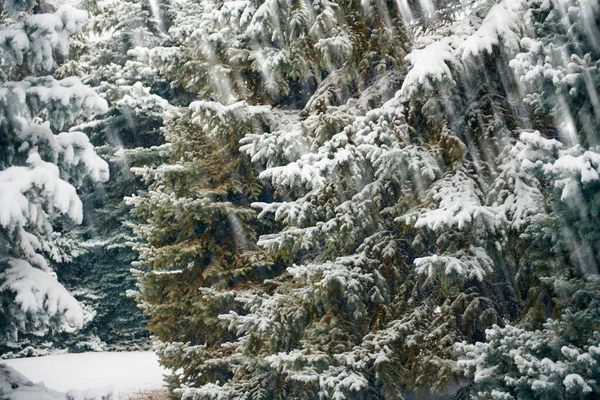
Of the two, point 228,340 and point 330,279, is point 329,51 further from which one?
point 228,340

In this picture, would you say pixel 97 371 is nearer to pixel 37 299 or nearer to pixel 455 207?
pixel 37 299

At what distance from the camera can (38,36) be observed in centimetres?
353

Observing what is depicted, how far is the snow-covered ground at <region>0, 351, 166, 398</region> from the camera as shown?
433 inches

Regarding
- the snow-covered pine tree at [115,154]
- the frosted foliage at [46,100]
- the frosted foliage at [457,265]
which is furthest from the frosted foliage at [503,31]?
the snow-covered pine tree at [115,154]

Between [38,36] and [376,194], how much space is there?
4.44 metres

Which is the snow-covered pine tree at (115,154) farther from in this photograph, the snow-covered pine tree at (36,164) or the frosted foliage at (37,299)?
the frosted foliage at (37,299)

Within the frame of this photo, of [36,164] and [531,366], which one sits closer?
[36,164]

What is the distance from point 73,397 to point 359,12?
19.0 ft

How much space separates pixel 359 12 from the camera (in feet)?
23.4

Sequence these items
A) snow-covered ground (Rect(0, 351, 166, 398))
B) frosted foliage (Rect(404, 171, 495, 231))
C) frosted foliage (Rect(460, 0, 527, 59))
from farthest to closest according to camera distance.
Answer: snow-covered ground (Rect(0, 351, 166, 398)) → frosted foliage (Rect(460, 0, 527, 59)) → frosted foliage (Rect(404, 171, 495, 231))

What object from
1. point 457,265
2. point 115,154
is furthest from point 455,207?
point 115,154

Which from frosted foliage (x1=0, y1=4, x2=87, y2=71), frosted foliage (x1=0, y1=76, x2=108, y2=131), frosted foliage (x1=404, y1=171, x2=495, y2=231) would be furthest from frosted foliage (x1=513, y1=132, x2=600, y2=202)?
frosted foliage (x1=0, y1=4, x2=87, y2=71)

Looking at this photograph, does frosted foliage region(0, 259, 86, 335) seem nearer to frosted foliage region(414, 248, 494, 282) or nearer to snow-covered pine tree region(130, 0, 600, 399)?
snow-covered pine tree region(130, 0, 600, 399)

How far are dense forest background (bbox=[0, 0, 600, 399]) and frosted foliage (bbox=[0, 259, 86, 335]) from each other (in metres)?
0.01
